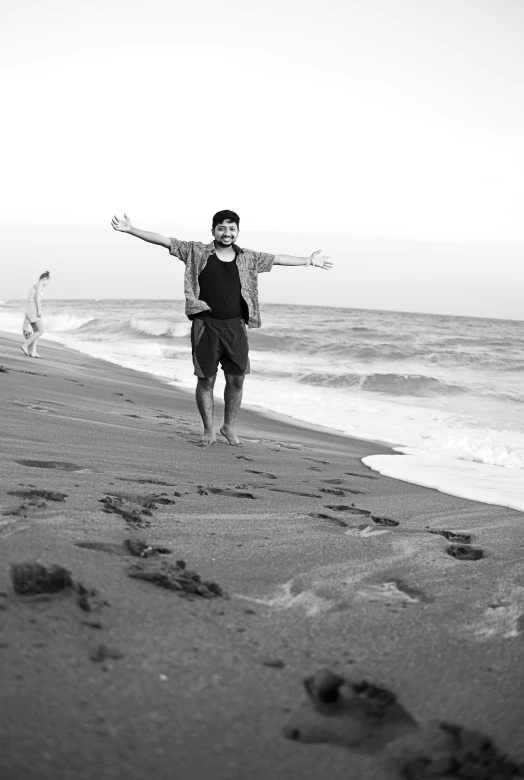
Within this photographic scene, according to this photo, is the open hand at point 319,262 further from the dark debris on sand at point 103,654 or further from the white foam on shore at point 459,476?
the dark debris on sand at point 103,654

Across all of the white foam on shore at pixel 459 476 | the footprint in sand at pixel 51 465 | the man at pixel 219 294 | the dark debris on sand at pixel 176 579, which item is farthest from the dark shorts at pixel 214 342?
the dark debris on sand at pixel 176 579

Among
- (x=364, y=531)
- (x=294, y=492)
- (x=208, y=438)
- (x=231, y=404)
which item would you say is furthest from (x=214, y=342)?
(x=364, y=531)

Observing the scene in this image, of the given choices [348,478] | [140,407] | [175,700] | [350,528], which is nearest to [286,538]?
[350,528]

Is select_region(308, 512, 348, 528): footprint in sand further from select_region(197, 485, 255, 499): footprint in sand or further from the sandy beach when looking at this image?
select_region(197, 485, 255, 499): footprint in sand

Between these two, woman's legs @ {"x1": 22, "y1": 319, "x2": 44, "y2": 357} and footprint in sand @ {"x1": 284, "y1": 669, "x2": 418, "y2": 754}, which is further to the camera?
woman's legs @ {"x1": 22, "y1": 319, "x2": 44, "y2": 357}

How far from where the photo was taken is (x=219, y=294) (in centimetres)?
503

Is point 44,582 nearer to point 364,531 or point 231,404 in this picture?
point 364,531

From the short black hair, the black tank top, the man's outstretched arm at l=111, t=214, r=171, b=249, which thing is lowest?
the black tank top

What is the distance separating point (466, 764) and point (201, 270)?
417cm

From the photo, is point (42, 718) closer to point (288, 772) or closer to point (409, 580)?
point (288, 772)

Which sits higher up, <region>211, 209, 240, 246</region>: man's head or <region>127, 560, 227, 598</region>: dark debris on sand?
<region>211, 209, 240, 246</region>: man's head

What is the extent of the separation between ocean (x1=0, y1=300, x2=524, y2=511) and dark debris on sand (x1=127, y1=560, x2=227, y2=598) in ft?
8.02

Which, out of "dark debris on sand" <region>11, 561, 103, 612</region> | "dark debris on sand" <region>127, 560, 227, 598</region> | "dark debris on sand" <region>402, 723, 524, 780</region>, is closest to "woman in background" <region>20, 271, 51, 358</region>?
"dark debris on sand" <region>127, 560, 227, 598</region>

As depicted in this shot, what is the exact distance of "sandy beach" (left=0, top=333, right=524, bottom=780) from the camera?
1.16 m
